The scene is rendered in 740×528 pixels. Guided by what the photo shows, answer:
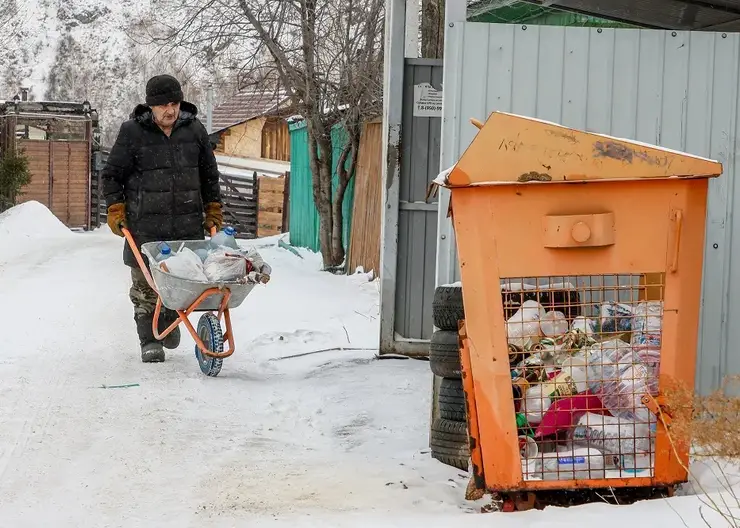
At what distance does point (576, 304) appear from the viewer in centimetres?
450

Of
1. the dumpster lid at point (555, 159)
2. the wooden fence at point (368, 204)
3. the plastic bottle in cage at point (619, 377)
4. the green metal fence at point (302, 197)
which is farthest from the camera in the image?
the green metal fence at point (302, 197)

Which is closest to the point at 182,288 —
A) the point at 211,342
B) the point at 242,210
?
the point at 211,342

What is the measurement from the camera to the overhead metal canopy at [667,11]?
7.17 meters

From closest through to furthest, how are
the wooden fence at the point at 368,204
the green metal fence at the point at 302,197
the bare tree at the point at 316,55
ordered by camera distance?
1. the wooden fence at the point at 368,204
2. the bare tree at the point at 316,55
3. the green metal fence at the point at 302,197

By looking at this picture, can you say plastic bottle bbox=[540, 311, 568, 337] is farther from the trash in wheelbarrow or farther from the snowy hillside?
the snowy hillside

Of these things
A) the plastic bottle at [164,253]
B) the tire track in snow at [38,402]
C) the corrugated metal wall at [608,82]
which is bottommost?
the tire track in snow at [38,402]

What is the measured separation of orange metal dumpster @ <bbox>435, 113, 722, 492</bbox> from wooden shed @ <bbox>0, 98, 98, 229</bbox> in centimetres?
3075

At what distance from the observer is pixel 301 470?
217 inches

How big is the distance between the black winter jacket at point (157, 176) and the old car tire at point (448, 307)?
3304 mm

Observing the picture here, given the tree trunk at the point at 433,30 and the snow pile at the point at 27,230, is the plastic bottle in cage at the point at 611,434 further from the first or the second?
the snow pile at the point at 27,230

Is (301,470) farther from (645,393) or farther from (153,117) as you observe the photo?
(153,117)

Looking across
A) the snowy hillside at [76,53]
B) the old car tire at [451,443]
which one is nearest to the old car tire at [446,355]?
the old car tire at [451,443]

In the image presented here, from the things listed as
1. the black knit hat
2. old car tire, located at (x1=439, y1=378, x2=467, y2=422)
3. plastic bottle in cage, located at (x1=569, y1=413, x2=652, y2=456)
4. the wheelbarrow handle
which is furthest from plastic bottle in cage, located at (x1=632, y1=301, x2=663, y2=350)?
the black knit hat

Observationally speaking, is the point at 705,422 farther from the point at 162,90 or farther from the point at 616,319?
the point at 162,90
